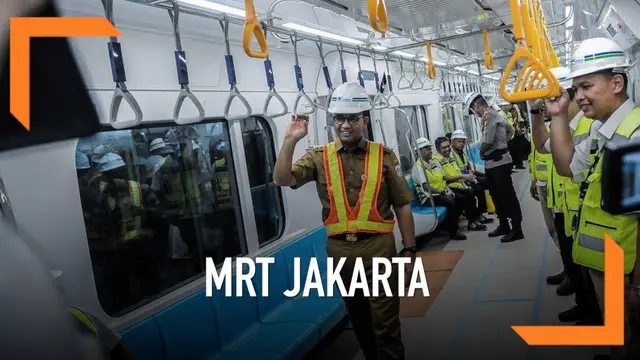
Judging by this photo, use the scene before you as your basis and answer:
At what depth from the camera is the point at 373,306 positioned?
281 cm

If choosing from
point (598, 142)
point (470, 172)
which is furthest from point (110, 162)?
point (470, 172)

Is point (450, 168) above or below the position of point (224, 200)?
below

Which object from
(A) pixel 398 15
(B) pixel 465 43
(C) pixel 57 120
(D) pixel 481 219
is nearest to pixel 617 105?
(A) pixel 398 15

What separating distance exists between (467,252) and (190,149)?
12.6 ft

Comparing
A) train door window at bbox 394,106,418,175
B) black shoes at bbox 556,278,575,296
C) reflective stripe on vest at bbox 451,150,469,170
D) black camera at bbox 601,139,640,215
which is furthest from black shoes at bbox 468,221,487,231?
black camera at bbox 601,139,640,215

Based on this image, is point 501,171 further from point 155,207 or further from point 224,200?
point 155,207

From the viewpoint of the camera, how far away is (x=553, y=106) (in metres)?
2.42

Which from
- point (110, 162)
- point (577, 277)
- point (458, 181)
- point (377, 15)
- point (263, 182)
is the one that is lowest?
point (577, 277)

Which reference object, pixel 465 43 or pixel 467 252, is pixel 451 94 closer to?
pixel 465 43

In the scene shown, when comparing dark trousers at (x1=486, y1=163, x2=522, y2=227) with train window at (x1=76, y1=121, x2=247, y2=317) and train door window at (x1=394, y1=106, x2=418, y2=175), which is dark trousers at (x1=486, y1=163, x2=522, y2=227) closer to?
train door window at (x1=394, y1=106, x2=418, y2=175)

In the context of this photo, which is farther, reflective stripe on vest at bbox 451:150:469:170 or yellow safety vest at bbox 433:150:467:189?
reflective stripe on vest at bbox 451:150:469:170

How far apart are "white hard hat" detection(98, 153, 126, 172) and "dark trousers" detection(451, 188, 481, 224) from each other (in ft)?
16.8

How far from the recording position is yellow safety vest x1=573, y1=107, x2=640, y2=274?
7.00 ft

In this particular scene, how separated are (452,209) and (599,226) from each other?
450 cm
